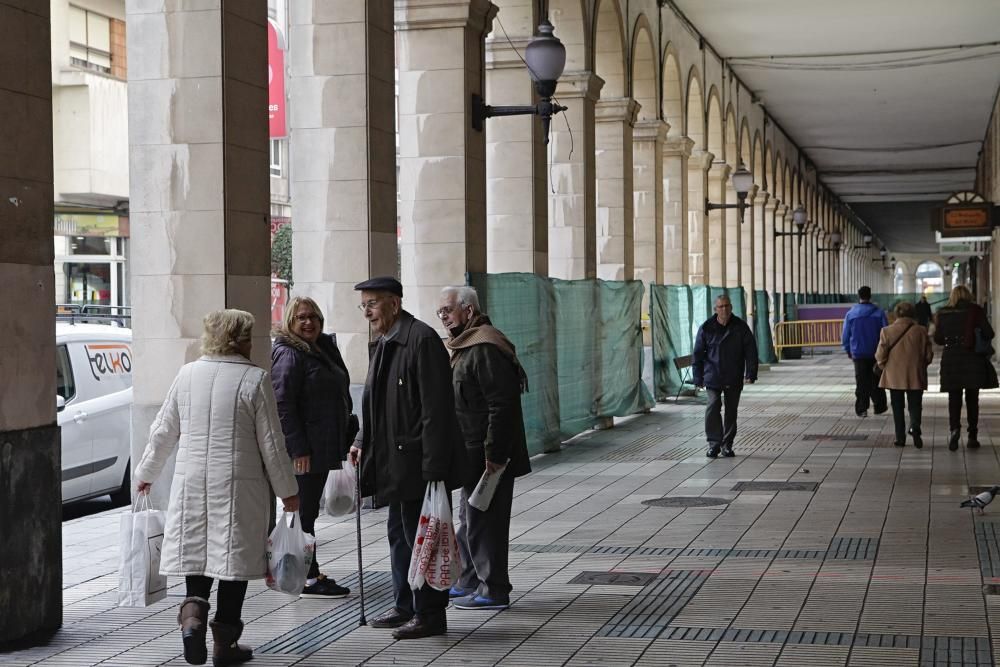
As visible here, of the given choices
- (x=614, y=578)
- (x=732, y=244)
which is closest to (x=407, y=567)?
(x=614, y=578)

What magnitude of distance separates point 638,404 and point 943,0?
10479 mm

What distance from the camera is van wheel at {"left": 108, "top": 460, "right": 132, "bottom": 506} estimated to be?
12.5m

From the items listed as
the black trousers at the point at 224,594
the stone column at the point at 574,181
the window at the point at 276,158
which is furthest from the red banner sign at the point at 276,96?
the black trousers at the point at 224,594

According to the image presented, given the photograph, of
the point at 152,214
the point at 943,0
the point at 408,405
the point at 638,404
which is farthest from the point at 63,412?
the point at 943,0

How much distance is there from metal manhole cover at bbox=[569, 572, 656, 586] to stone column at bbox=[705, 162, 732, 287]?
25.5 meters

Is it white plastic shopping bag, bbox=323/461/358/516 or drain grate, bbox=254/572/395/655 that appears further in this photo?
white plastic shopping bag, bbox=323/461/358/516

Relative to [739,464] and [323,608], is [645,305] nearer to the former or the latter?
[739,464]

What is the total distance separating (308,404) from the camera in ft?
28.2

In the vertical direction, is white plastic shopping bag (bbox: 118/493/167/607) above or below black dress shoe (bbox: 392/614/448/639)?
above

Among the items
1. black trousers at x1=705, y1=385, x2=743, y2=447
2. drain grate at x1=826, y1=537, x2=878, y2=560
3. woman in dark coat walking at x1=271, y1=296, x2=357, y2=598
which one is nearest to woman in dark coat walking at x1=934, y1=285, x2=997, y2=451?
black trousers at x1=705, y1=385, x2=743, y2=447

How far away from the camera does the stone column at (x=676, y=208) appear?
28.8m

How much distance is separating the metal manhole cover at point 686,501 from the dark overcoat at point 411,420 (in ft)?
15.5

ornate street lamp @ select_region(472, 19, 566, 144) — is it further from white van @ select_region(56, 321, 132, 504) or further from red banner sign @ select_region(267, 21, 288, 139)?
red banner sign @ select_region(267, 21, 288, 139)

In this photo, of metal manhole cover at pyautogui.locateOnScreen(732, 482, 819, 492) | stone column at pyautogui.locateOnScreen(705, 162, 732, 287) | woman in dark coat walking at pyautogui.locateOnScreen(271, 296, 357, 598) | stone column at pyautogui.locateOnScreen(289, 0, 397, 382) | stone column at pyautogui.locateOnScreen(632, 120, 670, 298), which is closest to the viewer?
woman in dark coat walking at pyautogui.locateOnScreen(271, 296, 357, 598)
